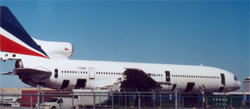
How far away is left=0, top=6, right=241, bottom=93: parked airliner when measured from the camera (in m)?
25.7

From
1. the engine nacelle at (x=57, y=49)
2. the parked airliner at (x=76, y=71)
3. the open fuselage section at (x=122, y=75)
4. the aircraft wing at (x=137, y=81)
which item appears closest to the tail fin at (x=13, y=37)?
the parked airliner at (x=76, y=71)

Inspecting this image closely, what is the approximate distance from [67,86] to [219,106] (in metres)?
12.2

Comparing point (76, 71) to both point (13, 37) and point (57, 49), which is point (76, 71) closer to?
point (57, 49)

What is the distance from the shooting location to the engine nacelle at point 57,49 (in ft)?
92.4

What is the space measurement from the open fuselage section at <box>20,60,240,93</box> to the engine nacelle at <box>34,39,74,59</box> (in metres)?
1.47

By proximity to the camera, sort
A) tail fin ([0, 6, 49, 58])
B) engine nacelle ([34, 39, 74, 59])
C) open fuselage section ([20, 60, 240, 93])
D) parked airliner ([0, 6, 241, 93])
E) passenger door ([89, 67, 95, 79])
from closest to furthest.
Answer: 1. tail fin ([0, 6, 49, 58])
2. parked airliner ([0, 6, 241, 93])
3. open fuselage section ([20, 60, 240, 93])
4. passenger door ([89, 67, 95, 79])
5. engine nacelle ([34, 39, 74, 59])

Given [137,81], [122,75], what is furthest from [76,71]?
[137,81]

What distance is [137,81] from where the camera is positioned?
93.7 ft

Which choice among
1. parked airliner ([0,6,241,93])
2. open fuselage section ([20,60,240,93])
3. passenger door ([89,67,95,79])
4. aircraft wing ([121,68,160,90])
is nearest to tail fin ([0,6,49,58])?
parked airliner ([0,6,241,93])

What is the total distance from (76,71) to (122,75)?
3.97m

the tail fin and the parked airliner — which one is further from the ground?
the tail fin

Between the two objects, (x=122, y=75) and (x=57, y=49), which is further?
(x=57, y=49)

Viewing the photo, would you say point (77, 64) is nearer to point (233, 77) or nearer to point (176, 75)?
point (176, 75)

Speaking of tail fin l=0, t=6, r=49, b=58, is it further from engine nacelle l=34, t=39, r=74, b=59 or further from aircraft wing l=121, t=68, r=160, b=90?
aircraft wing l=121, t=68, r=160, b=90
